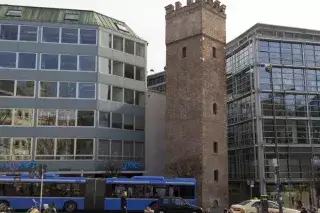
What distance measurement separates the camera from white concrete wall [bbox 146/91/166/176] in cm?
5219

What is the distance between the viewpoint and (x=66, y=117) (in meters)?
44.8

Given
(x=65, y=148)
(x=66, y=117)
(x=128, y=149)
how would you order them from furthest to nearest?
(x=128, y=149), (x=66, y=117), (x=65, y=148)

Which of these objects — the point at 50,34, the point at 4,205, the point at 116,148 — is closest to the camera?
the point at 4,205

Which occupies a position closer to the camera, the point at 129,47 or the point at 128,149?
the point at 128,149

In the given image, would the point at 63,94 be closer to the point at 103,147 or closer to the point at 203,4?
the point at 103,147

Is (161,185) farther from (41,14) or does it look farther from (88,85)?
(41,14)

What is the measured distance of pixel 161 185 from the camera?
35.5m

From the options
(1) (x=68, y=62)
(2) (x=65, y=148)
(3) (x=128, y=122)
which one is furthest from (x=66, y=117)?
(3) (x=128, y=122)

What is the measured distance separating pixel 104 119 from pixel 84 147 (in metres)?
3.58

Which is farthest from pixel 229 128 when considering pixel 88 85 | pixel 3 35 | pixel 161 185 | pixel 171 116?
pixel 3 35

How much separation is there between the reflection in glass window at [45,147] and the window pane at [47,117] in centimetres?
157

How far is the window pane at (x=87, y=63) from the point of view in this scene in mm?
45969

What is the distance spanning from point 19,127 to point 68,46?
937 centimetres

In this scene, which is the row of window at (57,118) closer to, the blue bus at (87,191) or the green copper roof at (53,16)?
the green copper roof at (53,16)
